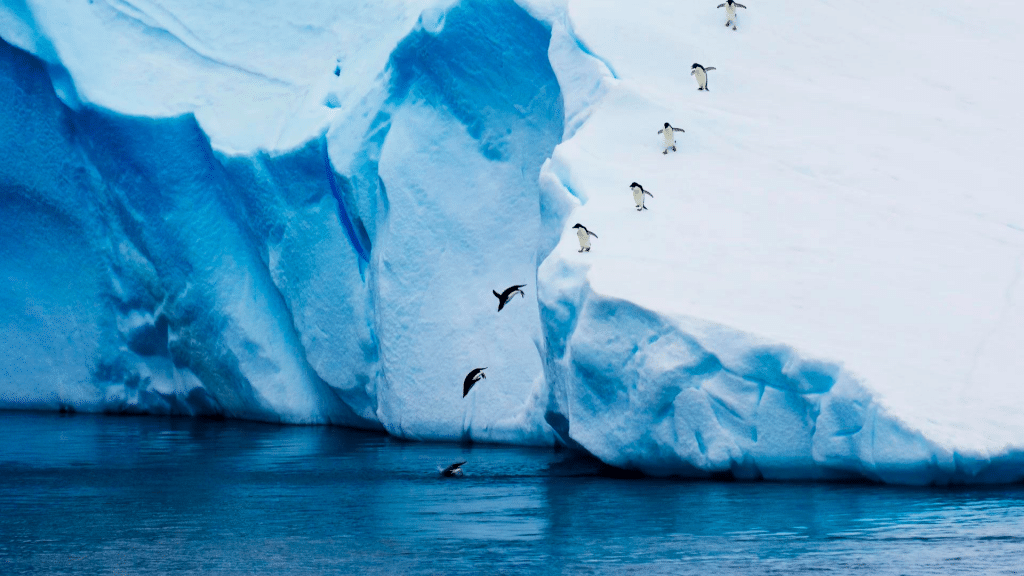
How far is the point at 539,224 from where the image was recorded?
39.7 feet

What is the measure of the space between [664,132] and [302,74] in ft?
19.8

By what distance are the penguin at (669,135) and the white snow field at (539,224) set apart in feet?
0.19

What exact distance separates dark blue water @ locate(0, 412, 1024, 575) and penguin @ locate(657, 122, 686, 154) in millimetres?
2601

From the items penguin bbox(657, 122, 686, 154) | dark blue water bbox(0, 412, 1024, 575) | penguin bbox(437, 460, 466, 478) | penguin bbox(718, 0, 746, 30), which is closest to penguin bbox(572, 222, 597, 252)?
penguin bbox(657, 122, 686, 154)

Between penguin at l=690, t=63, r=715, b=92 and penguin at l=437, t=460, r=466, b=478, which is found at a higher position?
penguin at l=690, t=63, r=715, b=92

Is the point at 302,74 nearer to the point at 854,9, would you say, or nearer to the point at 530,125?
the point at 530,125

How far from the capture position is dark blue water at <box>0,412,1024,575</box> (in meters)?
5.58

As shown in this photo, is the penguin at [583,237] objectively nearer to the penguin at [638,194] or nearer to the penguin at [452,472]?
the penguin at [638,194]

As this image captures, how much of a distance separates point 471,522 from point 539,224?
18.5 feet

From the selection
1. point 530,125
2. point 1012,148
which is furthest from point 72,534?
point 1012,148

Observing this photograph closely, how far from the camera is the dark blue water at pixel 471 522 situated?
558 centimetres

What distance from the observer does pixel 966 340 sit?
782 cm

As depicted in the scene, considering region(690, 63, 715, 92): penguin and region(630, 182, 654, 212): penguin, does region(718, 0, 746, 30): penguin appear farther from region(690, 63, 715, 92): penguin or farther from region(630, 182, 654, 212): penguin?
region(630, 182, 654, 212): penguin

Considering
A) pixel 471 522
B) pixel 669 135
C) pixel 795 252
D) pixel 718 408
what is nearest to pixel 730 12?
pixel 669 135
